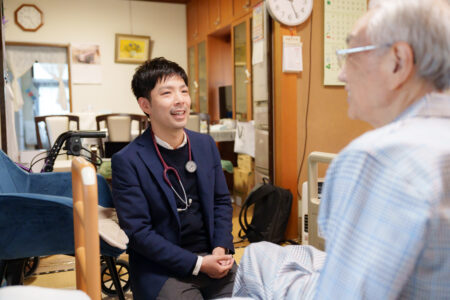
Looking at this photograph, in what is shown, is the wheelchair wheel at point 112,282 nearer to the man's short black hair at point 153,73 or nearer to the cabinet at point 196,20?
the man's short black hair at point 153,73

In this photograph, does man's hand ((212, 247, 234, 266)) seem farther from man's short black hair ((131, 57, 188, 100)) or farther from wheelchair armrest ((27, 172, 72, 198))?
wheelchair armrest ((27, 172, 72, 198))

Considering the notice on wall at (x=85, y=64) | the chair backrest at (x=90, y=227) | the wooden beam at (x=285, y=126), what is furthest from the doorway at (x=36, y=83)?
the chair backrest at (x=90, y=227)

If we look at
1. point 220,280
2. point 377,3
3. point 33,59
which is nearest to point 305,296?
point 377,3

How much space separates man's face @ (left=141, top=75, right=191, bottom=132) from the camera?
1458mm

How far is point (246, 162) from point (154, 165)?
293cm

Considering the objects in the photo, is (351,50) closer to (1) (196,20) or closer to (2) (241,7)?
(2) (241,7)

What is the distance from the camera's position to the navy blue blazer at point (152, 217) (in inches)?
51.3

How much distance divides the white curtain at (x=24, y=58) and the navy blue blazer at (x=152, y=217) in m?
5.82

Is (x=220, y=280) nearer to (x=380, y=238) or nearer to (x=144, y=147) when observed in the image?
(x=144, y=147)

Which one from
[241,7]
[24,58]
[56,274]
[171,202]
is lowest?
[56,274]

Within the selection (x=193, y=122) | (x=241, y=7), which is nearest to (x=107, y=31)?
(x=241, y=7)

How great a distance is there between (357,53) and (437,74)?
0.14 m

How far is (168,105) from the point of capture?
4.79 ft

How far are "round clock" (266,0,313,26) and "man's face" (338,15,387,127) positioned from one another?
2.28 meters
